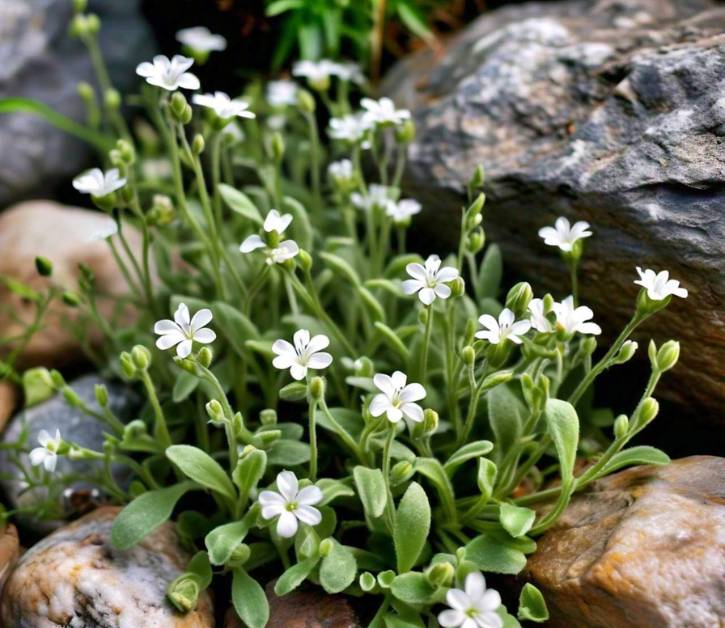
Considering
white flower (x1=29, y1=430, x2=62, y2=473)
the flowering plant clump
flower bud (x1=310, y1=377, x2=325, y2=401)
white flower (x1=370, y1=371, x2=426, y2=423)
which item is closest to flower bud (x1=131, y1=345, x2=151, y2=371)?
the flowering plant clump

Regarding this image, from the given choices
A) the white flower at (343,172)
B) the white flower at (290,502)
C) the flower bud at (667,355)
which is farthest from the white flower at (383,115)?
the white flower at (290,502)

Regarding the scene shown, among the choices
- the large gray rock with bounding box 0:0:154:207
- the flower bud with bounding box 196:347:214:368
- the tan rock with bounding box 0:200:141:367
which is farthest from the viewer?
the large gray rock with bounding box 0:0:154:207

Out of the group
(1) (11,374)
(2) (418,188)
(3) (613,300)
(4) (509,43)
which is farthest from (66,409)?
(4) (509,43)

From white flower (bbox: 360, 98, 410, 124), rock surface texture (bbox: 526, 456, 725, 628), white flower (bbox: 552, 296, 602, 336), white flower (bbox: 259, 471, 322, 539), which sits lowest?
rock surface texture (bbox: 526, 456, 725, 628)

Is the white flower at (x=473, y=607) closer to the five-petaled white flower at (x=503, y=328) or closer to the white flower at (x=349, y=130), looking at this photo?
the five-petaled white flower at (x=503, y=328)

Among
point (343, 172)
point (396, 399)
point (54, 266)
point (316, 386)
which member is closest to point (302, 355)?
point (316, 386)

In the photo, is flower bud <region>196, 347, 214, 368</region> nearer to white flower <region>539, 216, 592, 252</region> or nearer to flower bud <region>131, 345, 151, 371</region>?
flower bud <region>131, 345, 151, 371</region>

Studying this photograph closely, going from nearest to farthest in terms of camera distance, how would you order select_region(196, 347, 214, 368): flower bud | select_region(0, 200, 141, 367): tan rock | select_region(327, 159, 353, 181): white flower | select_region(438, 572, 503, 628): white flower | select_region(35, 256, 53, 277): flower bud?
select_region(438, 572, 503, 628): white flower < select_region(196, 347, 214, 368): flower bud < select_region(35, 256, 53, 277): flower bud < select_region(327, 159, 353, 181): white flower < select_region(0, 200, 141, 367): tan rock

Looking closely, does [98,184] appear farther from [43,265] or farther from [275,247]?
[275,247]
